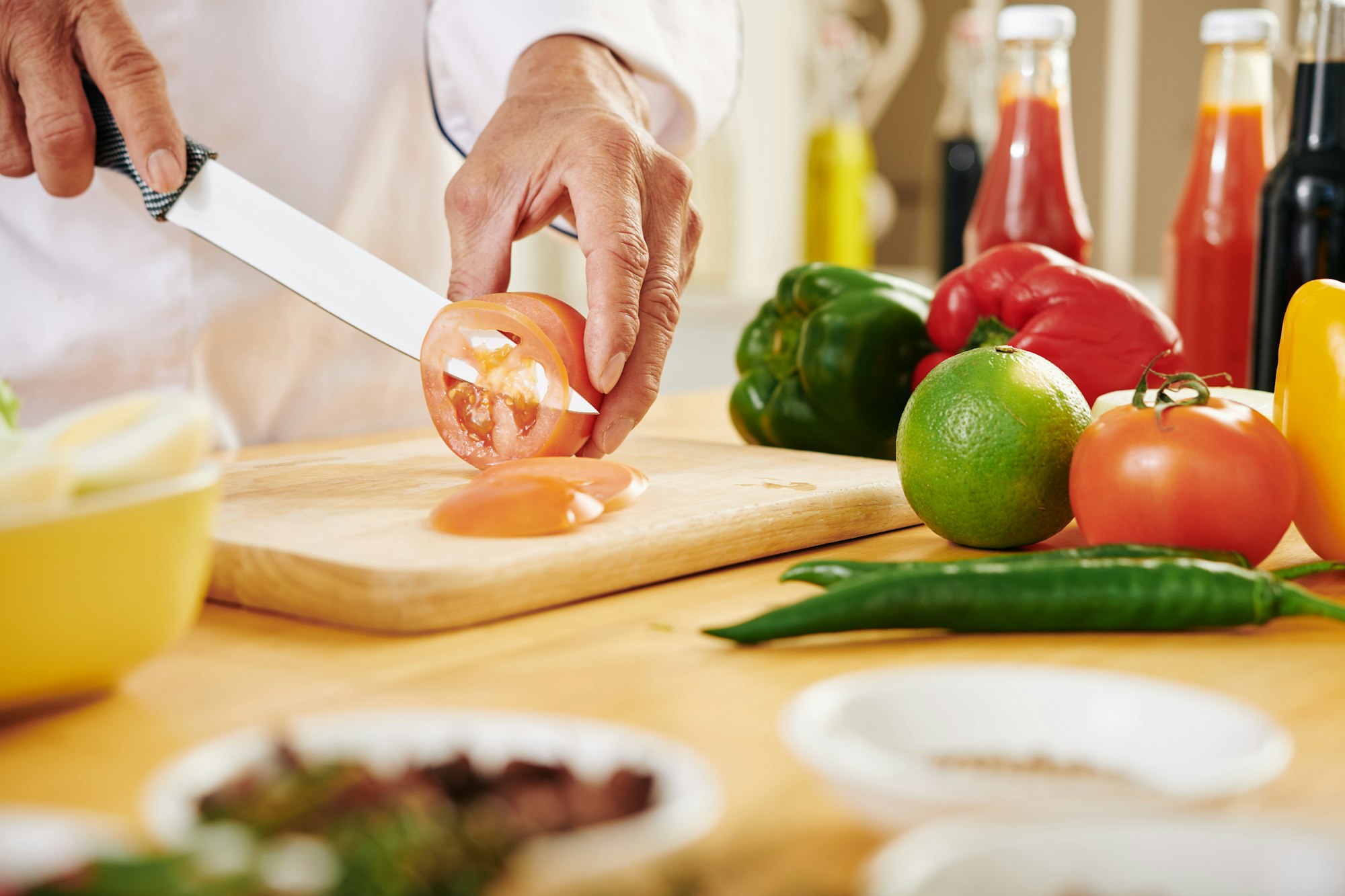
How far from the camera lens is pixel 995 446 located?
1000 millimetres

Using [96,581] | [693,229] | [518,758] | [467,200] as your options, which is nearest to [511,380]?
[467,200]

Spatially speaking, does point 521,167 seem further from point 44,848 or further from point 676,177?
point 44,848

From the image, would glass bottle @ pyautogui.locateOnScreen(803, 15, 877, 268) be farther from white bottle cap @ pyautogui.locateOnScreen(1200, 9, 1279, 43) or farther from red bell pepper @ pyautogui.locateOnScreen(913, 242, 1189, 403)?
red bell pepper @ pyautogui.locateOnScreen(913, 242, 1189, 403)

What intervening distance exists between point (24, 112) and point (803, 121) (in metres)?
3.11

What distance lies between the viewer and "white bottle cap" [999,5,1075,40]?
5.35ft

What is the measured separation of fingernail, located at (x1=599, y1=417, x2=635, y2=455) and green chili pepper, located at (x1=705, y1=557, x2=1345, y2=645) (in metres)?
0.52

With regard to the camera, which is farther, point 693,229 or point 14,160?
point 693,229

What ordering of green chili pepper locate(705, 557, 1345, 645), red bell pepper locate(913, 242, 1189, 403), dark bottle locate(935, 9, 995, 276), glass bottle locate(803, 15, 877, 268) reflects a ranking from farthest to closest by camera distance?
1. glass bottle locate(803, 15, 877, 268)
2. dark bottle locate(935, 9, 995, 276)
3. red bell pepper locate(913, 242, 1189, 403)
4. green chili pepper locate(705, 557, 1345, 645)

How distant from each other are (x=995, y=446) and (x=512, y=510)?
363 millimetres

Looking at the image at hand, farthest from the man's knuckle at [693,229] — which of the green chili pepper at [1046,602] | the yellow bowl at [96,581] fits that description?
the yellow bowl at [96,581]

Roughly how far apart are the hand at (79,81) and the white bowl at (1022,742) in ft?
2.93

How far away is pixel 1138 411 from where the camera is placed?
0.94 metres

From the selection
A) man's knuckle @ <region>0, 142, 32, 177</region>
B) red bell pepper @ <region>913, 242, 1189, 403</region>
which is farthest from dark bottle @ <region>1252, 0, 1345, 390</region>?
man's knuckle @ <region>0, 142, 32, 177</region>

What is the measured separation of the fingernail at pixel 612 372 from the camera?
125 cm
